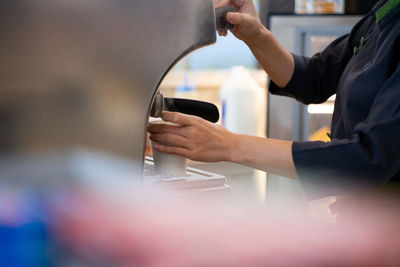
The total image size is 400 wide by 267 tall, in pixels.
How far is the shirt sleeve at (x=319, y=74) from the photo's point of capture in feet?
4.01

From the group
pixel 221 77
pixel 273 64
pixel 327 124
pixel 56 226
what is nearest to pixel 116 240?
pixel 56 226

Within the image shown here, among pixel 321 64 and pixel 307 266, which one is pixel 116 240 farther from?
pixel 321 64

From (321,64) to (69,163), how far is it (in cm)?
84

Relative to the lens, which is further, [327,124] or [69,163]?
[327,124]

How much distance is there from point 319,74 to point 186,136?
0.61 metres

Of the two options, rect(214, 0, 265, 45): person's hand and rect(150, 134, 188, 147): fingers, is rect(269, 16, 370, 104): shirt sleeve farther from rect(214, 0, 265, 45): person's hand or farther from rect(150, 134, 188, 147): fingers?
rect(150, 134, 188, 147): fingers

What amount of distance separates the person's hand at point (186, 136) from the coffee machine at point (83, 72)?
112 mm

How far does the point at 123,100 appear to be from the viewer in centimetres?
63

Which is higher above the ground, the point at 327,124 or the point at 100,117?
the point at 100,117

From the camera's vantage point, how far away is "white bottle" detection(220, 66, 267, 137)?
2012 mm

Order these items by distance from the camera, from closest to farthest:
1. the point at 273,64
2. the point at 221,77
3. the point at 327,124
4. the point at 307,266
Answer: the point at 307,266, the point at 273,64, the point at 327,124, the point at 221,77

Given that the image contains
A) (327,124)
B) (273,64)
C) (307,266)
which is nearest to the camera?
(307,266)

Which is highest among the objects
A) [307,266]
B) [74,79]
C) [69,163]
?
[74,79]

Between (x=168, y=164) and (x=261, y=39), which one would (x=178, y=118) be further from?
(x=261, y=39)
